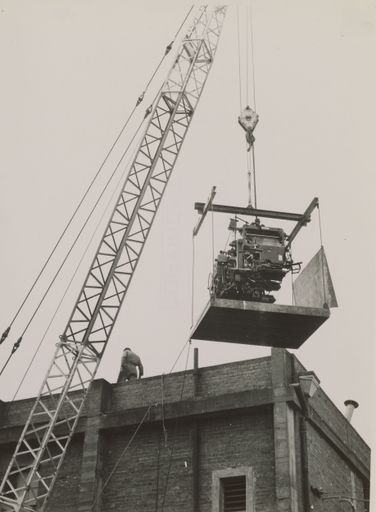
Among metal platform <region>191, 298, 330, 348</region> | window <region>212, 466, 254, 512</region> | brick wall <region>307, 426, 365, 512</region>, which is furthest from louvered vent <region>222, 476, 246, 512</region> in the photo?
metal platform <region>191, 298, 330, 348</region>

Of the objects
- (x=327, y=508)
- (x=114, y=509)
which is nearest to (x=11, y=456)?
(x=114, y=509)

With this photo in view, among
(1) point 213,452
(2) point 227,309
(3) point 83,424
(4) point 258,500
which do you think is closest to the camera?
(2) point 227,309

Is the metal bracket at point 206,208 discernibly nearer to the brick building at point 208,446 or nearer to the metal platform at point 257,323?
the metal platform at point 257,323

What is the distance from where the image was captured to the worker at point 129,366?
811 inches

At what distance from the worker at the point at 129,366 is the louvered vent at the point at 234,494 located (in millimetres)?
5128

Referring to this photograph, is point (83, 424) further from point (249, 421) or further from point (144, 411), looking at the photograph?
point (249, 421)

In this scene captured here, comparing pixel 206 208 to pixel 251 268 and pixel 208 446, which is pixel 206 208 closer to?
pixel 251 268

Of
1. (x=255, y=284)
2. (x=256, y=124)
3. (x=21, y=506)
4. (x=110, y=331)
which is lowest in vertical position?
(x=21, y=506)

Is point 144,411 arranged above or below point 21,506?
above

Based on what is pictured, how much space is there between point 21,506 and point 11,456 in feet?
7.00

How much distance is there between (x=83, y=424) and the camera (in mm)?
18422

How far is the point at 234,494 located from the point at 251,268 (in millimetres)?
5699

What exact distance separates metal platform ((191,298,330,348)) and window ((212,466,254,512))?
3324 millimetres

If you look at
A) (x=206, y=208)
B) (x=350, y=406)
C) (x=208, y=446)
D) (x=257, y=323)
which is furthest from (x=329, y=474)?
(x=206, y=208)
